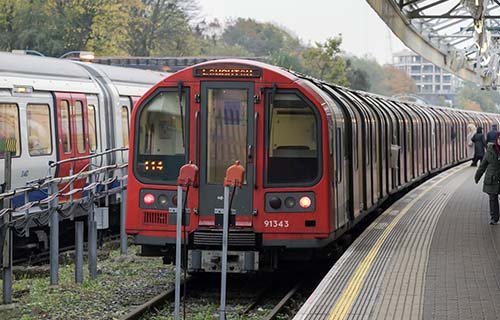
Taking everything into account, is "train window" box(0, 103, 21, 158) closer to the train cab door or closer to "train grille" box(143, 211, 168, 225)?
Answer: "train grille" box(143, 211, 168, 225)

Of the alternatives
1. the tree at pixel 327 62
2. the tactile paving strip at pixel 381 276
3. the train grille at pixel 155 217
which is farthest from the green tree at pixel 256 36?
the train grille at pixel 155 217

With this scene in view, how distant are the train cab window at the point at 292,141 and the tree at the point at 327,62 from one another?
4418 cm

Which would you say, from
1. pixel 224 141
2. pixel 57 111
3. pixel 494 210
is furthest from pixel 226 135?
pixel 494 210

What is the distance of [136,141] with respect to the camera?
1123 cm

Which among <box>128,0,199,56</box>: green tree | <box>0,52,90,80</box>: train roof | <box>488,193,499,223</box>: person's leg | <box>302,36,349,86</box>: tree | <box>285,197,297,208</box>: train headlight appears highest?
<box>128,0,199,56</box>: green tree

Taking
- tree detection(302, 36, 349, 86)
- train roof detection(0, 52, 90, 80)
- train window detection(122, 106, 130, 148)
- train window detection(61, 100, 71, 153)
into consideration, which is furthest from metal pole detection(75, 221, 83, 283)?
tree detection(302, 36, 349, 86)

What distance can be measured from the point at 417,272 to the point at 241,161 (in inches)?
90.8

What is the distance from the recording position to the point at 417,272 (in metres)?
10.5

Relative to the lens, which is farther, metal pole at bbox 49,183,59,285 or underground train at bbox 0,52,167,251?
underground train at bbox 0,52,167,251

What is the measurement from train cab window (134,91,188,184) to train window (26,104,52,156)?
4015mm

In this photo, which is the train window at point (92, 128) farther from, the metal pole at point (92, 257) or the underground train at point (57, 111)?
the metal pole at point (92, 257)

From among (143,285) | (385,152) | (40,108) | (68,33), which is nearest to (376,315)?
(143,285)

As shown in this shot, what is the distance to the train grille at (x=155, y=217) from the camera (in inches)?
435

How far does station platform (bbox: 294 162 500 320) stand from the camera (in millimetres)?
8422
